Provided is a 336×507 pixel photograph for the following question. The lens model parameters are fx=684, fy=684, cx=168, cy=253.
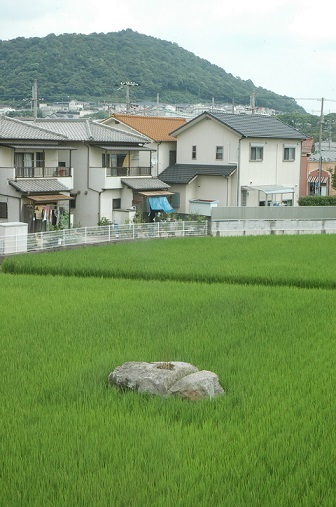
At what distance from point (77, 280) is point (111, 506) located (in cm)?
1315

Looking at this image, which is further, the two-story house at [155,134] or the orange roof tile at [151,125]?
the orange roof tile at [151,125]

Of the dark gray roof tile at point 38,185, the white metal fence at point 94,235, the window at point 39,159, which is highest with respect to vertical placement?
the window at point 39,159

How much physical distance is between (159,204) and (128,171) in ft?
7.62

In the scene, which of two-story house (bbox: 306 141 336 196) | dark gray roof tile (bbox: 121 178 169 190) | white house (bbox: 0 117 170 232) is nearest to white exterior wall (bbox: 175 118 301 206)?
dark gray roof tile (bbox: 121 178 169 190)

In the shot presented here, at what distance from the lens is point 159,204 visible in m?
34.7

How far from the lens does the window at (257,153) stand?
1476 inches

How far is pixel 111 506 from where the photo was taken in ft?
19.6

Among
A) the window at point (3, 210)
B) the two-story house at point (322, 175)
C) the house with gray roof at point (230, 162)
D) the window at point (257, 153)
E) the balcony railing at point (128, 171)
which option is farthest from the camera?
the two-story house at point (322, 175)

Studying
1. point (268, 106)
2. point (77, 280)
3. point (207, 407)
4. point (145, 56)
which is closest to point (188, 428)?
point (207, 407)

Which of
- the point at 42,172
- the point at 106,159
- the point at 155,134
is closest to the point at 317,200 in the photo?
the point at 155,134

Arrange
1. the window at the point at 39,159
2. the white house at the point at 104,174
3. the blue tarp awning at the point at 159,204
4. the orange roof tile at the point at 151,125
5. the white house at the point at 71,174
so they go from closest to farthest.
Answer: the white house at the point at 71,174, the window at the point at 39,159, the white house at the point at 104,174, the blue tarp awning at the point at 159,204, the orange roof tile at the point at 151,125

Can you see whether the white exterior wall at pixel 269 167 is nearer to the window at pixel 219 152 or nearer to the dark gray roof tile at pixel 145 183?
the window at pixel 219 152

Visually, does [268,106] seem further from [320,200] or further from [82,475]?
[82,475]

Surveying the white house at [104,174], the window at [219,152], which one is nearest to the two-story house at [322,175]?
the window at [219,152]
